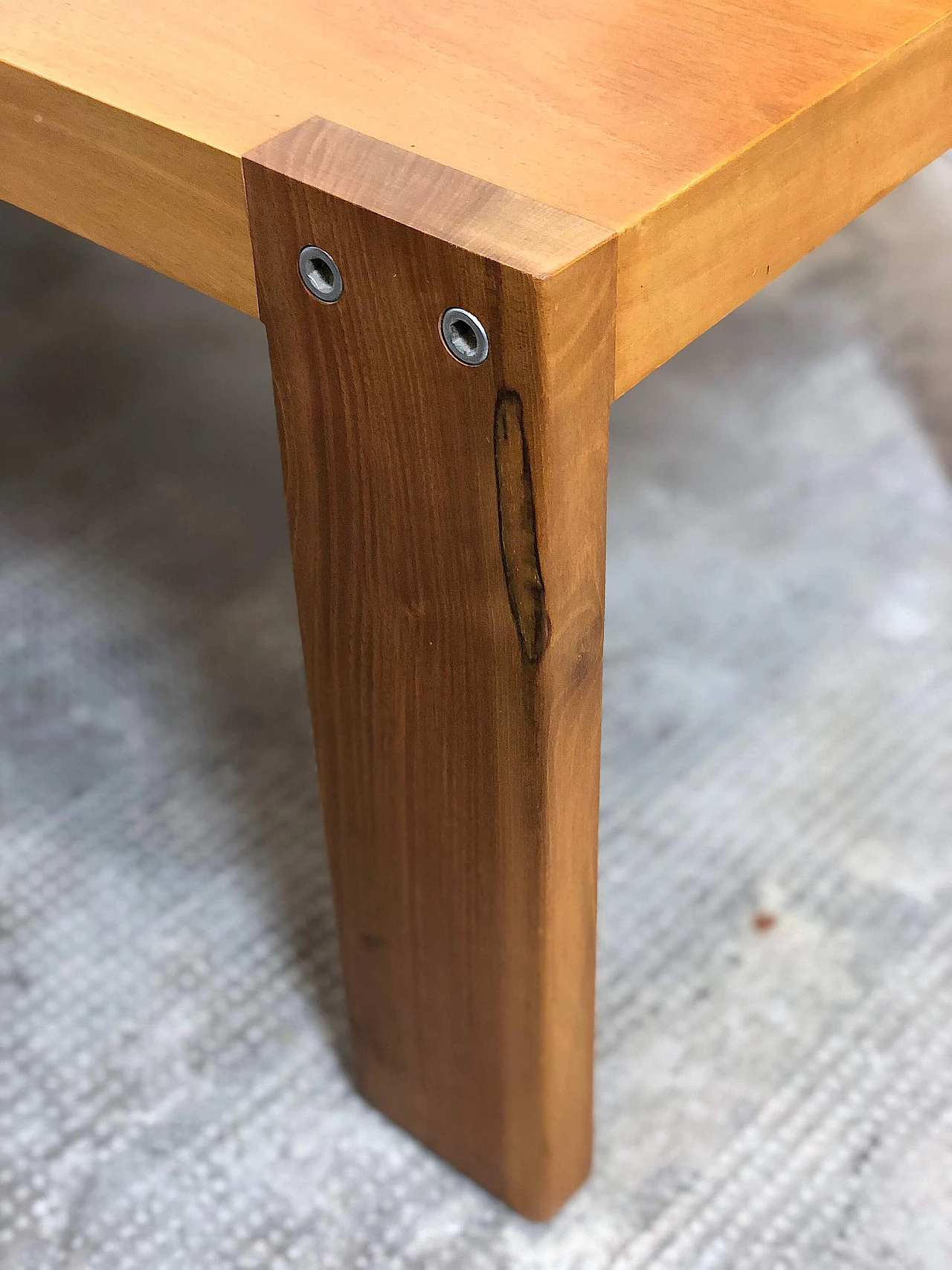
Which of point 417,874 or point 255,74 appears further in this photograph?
point 417,874

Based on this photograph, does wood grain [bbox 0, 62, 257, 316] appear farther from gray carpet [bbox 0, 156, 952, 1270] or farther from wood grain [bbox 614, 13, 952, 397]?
gray carpet [bbox 0, 156, 952, 1270]

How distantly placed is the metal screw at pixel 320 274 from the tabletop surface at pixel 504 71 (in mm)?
40

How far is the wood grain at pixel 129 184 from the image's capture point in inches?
17.3

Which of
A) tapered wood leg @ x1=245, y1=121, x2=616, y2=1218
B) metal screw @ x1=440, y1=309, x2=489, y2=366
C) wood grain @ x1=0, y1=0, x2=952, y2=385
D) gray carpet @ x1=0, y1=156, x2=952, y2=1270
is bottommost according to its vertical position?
gray carpet @ x1=0, y1=156, x2=952, y2=1270

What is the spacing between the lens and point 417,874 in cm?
61

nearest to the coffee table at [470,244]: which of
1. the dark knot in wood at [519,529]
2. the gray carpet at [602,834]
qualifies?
the dark knot in wood at [519,529]

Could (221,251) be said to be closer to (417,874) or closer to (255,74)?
(255,74)

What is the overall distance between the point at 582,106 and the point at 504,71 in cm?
4

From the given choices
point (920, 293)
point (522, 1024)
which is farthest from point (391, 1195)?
point (920, 293)

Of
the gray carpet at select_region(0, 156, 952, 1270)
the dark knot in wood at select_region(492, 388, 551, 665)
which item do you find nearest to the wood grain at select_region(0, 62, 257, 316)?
the dark knot in wood at select_region(492, 388, 551, 665)

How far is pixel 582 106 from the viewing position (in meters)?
0.46

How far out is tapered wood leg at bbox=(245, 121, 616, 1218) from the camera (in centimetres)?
40

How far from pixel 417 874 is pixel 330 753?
0.23 feet

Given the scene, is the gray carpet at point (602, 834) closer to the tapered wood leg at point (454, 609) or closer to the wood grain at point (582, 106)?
the tapered wood leg at point (454, 609)
